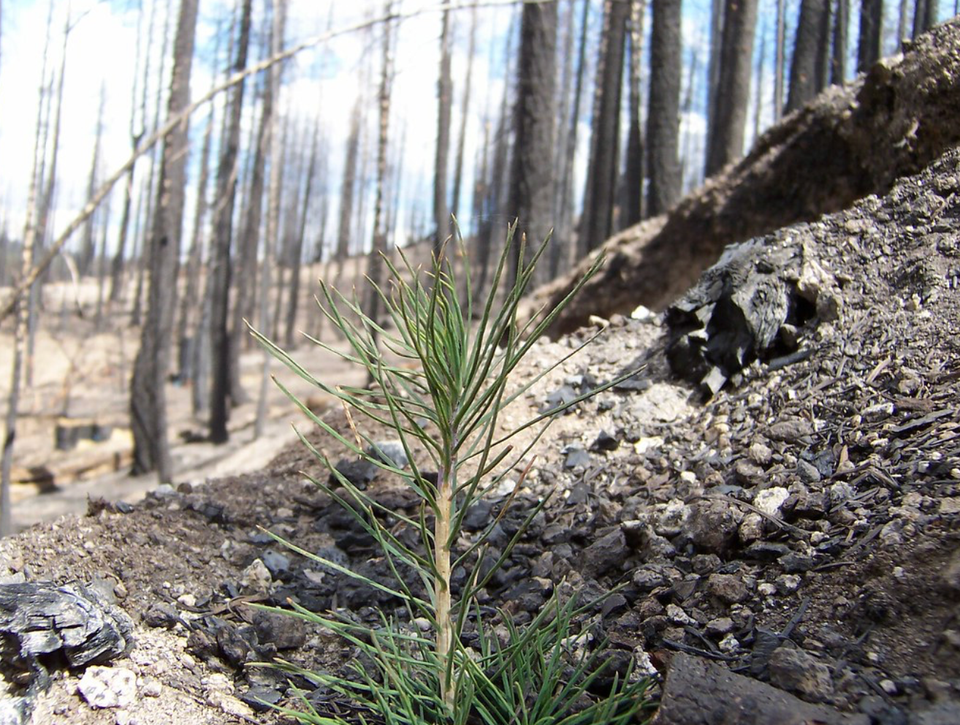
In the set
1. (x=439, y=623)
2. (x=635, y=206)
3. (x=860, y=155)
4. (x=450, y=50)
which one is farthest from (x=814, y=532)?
(x=450, y=50)

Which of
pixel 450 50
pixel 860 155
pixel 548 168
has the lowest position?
pixel 860 155

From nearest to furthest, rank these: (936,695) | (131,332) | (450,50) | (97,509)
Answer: (936,695), (97,509), (450,50), (131,332)

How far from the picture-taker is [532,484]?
9.25 feet

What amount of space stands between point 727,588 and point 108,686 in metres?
1.66

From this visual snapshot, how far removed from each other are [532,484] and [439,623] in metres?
1.33

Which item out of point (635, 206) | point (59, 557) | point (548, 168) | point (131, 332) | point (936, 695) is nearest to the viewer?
point (936, 695)

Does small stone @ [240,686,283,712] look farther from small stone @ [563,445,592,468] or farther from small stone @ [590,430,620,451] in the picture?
small stone @ [590,430,620,451]

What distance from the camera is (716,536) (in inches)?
78.5

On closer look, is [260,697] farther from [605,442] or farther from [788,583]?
[605,442]

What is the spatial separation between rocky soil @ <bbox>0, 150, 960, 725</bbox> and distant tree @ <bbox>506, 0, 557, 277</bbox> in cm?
548

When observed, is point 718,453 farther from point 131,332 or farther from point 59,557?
point 131,332

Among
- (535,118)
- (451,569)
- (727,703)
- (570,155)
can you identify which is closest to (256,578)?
(451,569)

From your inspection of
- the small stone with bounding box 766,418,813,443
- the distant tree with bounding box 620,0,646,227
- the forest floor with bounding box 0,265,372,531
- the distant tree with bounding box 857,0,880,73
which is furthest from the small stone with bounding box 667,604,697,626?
the distant tree with bounding box 620,0,646,227

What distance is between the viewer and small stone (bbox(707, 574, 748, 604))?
1775 millimetres
